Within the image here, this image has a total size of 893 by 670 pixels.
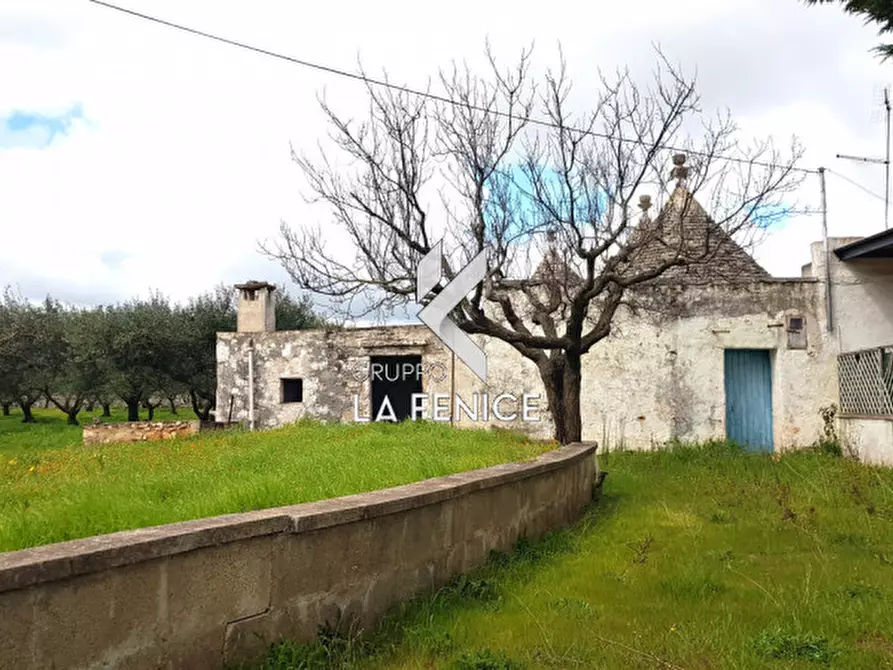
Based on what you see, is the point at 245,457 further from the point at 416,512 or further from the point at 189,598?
the point at 189,598

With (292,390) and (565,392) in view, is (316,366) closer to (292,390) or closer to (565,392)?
(292,390)

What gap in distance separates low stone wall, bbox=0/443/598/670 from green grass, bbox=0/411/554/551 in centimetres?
77

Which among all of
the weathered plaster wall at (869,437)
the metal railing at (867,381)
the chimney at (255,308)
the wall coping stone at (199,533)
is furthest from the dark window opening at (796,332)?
the chimney at (255,308)

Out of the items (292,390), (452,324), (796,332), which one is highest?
(796,332)

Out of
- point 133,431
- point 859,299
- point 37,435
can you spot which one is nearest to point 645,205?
point 859,299

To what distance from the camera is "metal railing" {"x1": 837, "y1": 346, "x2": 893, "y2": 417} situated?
12117mm

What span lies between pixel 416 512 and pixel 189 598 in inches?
66.4

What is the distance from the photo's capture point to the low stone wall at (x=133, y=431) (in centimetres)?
1582

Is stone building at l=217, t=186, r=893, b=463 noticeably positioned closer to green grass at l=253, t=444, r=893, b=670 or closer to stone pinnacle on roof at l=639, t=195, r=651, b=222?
stone pinnacle on roof at l=639, t=195, r=651, b=222

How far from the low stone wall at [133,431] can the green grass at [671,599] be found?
34.6 ft

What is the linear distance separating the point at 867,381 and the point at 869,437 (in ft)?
3.17

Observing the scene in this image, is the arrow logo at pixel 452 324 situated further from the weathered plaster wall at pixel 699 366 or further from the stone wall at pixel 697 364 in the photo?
the weathered plaster wall at pixel 699 366

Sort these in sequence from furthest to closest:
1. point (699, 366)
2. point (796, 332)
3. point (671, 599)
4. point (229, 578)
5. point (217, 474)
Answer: point (699, 366) < point (796, 332) < point (217, 474) < point (671, 599) < point (229, 578)

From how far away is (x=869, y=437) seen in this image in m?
12.5
